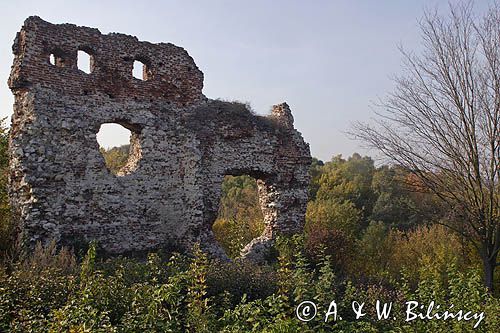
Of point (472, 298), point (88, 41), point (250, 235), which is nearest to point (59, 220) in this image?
point (88, 41)

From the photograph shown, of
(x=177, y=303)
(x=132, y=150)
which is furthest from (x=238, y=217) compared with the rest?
(x=177, y=303)

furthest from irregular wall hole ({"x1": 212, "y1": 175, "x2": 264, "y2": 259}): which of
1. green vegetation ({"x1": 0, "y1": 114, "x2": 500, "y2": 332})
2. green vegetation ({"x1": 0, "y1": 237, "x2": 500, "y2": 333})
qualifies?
green vegetation ({"x1": 0, "y1": 237, "x2": 500, "y2": 333})

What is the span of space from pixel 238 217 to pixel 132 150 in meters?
13.6

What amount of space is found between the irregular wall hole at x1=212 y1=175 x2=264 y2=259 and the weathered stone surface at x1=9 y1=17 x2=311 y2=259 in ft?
7.38

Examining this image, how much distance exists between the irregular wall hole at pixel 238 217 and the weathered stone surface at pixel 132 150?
2.25 m

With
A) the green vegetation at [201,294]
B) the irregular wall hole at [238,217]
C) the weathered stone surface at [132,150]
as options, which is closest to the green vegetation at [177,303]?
the green vegetation at [201,294]

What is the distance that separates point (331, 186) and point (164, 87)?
2099 centimetres

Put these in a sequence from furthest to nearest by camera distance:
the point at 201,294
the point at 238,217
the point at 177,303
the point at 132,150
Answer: the point at 238,217, the point at 132,150, the point at 201,294, the point at 177,303

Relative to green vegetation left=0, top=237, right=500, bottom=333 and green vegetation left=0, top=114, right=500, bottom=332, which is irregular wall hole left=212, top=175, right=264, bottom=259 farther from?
green vegetation left=0, top=237, right=500, bottom=333

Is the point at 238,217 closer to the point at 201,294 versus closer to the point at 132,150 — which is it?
the point at 132,150

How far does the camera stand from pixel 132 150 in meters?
11.1

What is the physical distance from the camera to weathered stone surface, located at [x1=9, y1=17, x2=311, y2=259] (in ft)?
30.6

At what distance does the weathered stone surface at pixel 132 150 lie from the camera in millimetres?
9312

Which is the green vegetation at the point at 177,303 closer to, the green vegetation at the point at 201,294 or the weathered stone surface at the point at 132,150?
the green vegetation at the point at 201,294
